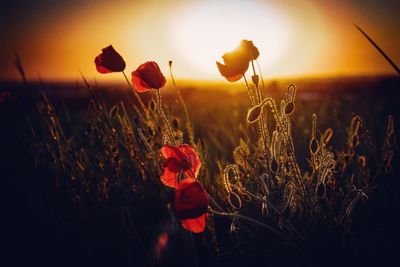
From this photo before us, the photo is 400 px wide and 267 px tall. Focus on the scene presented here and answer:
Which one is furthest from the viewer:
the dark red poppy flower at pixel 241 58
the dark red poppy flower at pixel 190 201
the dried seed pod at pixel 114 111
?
the dried seed pod at pixel 114 111

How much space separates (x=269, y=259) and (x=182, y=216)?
520 millimetres

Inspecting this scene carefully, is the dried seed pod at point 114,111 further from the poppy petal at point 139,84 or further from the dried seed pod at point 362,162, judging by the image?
the dried seed pod at point 362,162

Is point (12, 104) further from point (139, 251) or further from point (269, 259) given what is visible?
point (269, 259)

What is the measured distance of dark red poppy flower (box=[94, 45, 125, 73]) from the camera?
1.82 meters

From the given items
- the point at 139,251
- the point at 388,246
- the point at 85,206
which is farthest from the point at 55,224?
the point at 388,246

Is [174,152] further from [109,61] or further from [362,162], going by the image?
[362,162]

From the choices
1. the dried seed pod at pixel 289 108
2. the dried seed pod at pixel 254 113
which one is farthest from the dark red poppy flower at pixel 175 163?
the dried seed pod at pixel 289 108

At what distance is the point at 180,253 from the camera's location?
1696mm

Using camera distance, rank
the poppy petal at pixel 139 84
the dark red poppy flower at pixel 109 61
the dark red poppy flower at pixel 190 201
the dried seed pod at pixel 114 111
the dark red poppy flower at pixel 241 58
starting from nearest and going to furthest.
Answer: the dark red poppy flower at pixel 190 201 < the dark red poppy flower at pixel 241 58 < the poppy petal at pixel 139 84 < the dark red poppy flower at pixel 109 61 < the dried seed pod at pixel 114 111

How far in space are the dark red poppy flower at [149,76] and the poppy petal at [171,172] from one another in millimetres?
441

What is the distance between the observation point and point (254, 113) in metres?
1.37

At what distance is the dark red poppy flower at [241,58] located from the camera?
1.58 m

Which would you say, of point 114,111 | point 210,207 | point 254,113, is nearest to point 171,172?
point 210,207

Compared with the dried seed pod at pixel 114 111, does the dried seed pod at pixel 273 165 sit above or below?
below
